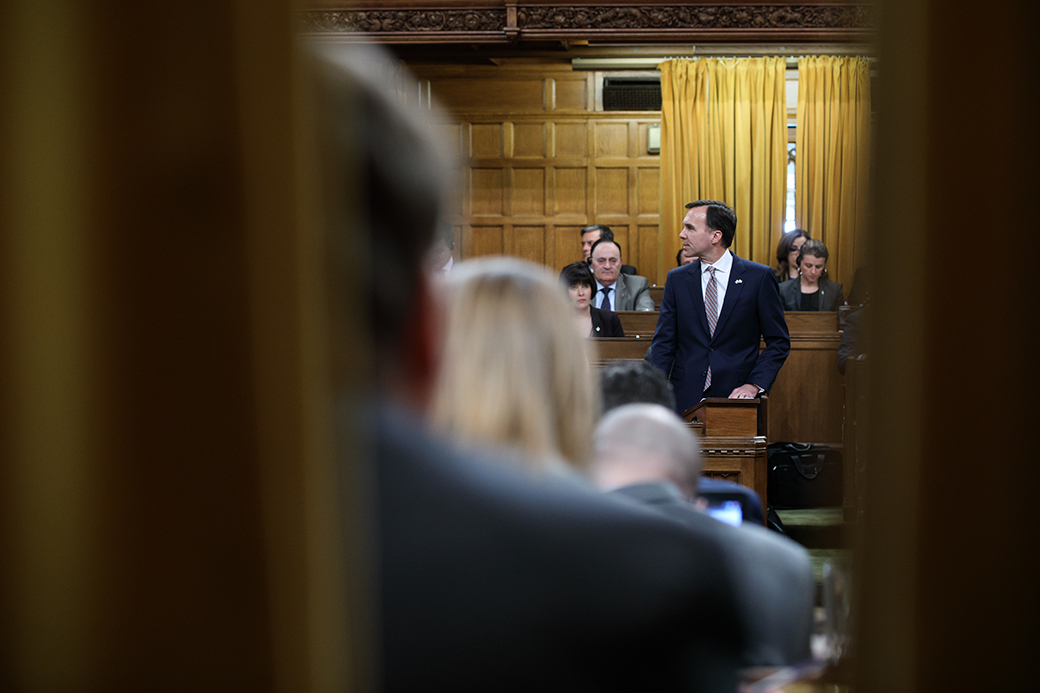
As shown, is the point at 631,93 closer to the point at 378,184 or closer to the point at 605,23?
the point at 605,23

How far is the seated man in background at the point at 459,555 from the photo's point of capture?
65 cm

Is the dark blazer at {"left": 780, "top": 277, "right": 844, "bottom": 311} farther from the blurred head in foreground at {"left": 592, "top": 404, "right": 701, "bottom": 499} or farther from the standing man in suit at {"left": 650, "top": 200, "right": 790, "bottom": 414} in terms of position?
the blurred head in foreground at {"left": 592, "top": 404, "right": 701, "bottom": 499}

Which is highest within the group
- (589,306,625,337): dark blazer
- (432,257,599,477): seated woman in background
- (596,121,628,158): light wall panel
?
(596,121,628,158): light wall panel

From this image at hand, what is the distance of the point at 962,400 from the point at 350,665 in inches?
18.0

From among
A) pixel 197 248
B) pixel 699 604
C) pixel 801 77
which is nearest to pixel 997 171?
pixel 699 604

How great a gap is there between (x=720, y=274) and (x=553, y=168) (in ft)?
16.1

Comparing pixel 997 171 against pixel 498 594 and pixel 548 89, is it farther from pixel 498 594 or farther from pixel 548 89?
pixel 548 89

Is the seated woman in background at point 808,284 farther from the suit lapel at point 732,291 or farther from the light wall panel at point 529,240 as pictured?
the light wall panel at point 529,240

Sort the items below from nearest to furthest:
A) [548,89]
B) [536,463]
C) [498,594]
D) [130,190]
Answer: [130,190]
[498,594]
[536,463]
[548,89]

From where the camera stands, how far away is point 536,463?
2.64 feet

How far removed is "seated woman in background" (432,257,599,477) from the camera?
84 centimetres

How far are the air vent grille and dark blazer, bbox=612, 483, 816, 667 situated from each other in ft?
27.6

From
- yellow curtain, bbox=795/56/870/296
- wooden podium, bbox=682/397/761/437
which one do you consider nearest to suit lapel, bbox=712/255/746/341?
wooden podium, bbox=682/397/761/437

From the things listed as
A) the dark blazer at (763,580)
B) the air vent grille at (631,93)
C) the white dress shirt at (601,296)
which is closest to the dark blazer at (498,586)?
the dark blazer at (763,580)
